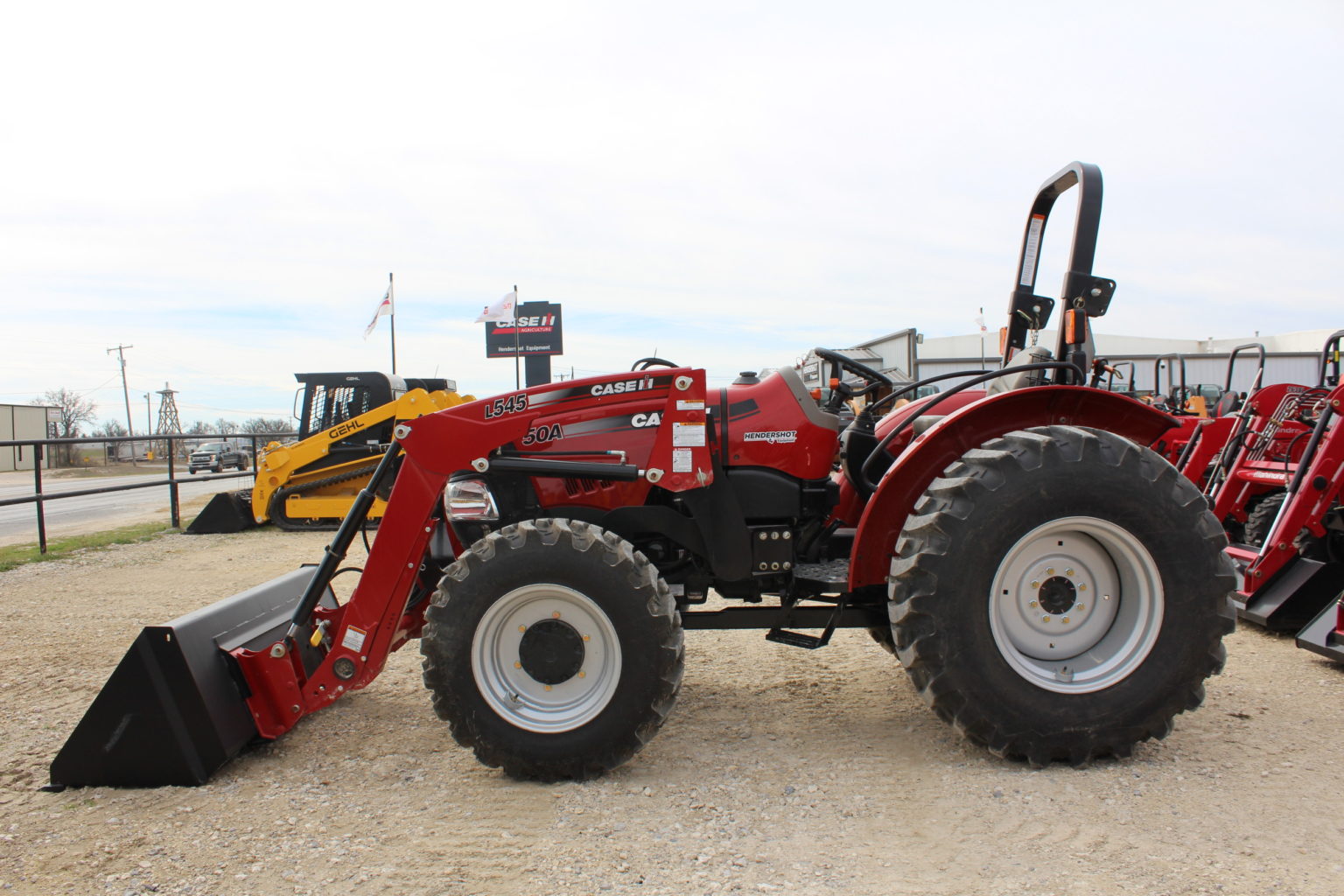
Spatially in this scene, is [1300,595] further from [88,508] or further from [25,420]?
[25,420]

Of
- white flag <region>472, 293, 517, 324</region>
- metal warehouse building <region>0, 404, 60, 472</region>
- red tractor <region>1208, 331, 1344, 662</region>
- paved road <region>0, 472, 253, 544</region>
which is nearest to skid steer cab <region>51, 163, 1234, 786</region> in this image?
red tractor <region>1208, 331, 1344, 662</region>

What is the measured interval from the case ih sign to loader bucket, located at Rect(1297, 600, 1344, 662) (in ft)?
79.3

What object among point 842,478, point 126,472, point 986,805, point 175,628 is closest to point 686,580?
point 842,478

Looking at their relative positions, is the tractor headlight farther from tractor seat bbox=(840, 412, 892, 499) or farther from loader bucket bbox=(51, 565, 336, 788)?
tractor seat bbox=(840, 412, 892, 499)

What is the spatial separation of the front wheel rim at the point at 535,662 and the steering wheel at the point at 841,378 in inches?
55.6

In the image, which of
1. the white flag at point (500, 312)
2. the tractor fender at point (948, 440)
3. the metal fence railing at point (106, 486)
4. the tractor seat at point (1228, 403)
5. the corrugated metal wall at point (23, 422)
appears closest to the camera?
the tractor fender at point (948, 440)

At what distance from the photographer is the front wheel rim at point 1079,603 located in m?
3.15

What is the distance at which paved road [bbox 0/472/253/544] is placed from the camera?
11969 mm

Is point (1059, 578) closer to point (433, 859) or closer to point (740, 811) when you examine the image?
point (740, 811)

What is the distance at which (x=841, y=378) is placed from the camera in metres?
3.76

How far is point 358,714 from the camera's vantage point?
385cm

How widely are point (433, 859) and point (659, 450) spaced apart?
160cm

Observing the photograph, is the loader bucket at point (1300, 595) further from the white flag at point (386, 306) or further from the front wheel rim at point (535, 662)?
the white flag at point (386, 306)

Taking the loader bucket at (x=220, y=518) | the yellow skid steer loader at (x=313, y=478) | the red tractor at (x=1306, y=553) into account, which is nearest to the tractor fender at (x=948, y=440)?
the red tractor at (x=1306, y=553)
